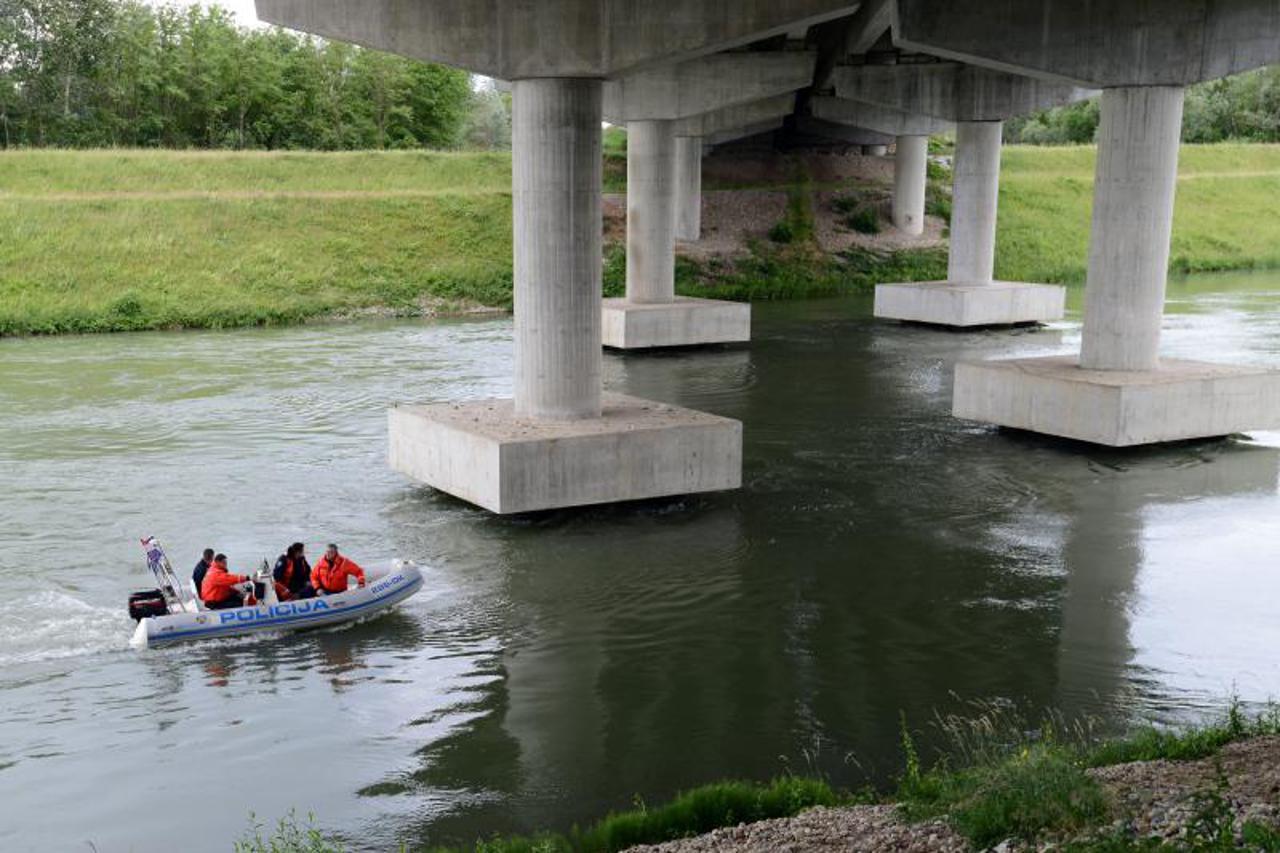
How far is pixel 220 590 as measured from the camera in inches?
676

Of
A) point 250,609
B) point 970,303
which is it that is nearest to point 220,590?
point 250,609

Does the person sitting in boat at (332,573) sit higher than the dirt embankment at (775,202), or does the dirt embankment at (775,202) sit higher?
the dirt embankment at (775,202)

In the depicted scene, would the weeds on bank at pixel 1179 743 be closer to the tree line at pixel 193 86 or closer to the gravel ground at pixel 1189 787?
the gravel ground at pixel 1189 787

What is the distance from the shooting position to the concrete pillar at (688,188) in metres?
58.3

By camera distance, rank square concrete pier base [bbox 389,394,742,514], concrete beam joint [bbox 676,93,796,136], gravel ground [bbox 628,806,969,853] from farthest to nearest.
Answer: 1. concrete beam joint [bbox 676,93,796,136]
2. square concrete pier base [bbox 389,394,742,514]
3. gravel ground [bbox 628,806,969,853]

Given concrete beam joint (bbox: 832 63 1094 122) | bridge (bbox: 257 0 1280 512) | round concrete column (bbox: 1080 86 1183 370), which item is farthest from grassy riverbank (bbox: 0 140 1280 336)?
round concrete column (bbox: 1080 86 1183 370)

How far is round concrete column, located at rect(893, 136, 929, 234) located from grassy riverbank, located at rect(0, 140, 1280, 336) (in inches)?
103

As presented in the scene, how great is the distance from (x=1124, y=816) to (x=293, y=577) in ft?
35.6

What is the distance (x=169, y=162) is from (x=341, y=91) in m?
29.3

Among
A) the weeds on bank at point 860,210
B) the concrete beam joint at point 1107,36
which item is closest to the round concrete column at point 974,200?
the weeds on bank at point 860,210

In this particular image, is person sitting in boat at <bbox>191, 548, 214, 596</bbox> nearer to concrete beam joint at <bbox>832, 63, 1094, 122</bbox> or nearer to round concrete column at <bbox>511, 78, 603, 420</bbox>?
round concrete column at <bbox>511, 78, 603, 420</bbox>

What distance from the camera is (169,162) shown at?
60094 mm

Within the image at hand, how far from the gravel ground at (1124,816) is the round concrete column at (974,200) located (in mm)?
37467

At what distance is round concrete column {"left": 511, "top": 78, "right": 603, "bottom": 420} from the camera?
2280 cm
